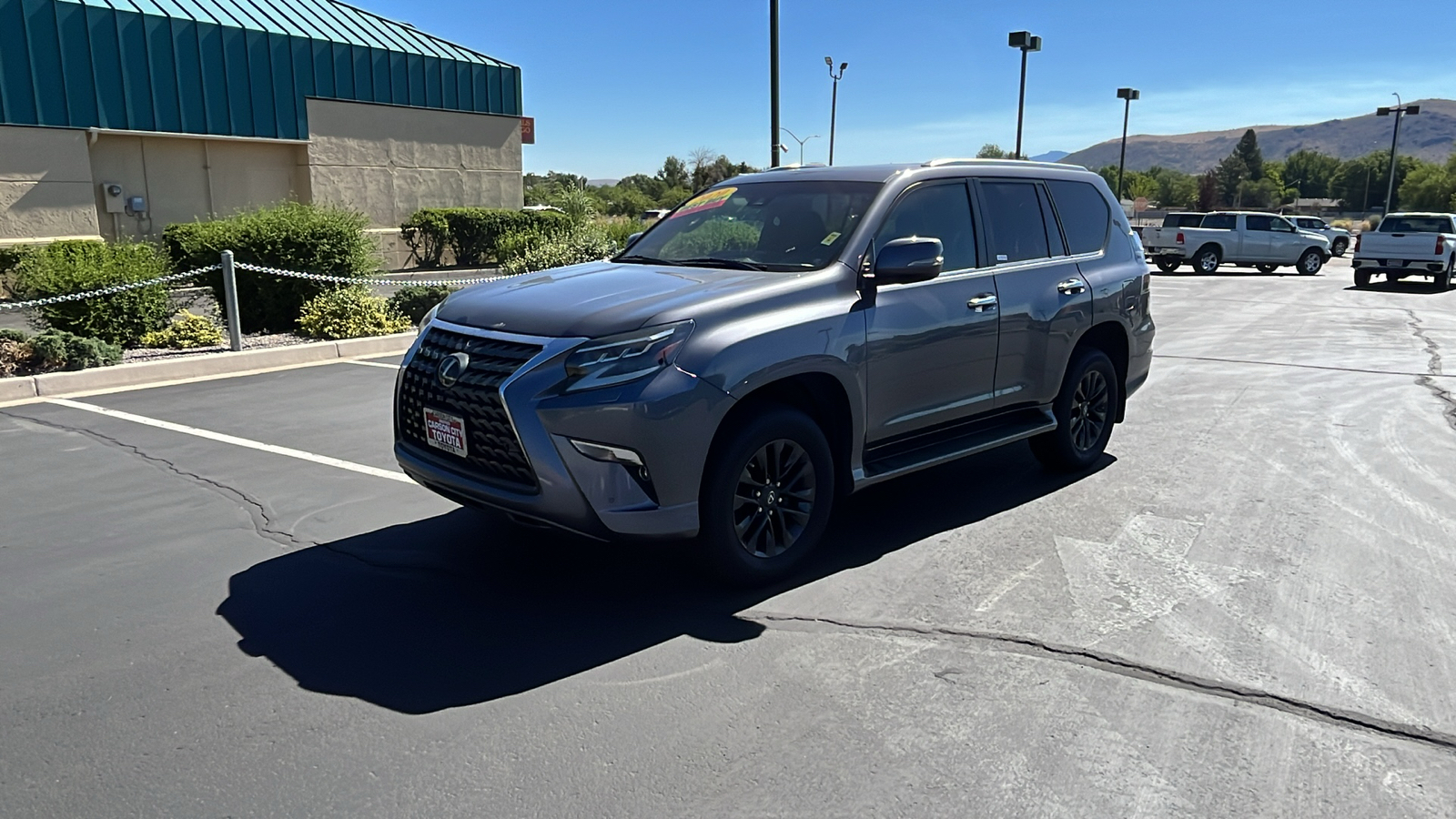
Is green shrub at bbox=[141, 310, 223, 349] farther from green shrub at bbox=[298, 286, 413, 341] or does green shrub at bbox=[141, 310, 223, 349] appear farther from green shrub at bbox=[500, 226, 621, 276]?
green shrub at bbox=[500, 226, 621, 276]

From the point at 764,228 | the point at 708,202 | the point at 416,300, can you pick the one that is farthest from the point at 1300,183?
the point at 764,228

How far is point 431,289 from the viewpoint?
527 inches

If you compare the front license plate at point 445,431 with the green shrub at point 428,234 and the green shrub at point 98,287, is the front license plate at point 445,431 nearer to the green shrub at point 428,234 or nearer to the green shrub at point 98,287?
the green shrub at point 98,287

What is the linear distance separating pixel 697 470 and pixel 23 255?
10563mm

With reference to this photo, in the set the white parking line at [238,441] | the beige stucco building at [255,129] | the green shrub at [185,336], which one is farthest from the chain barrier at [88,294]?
the beige stucco building at [255,129]

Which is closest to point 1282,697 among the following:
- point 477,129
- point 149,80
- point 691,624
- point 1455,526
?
point 691,624

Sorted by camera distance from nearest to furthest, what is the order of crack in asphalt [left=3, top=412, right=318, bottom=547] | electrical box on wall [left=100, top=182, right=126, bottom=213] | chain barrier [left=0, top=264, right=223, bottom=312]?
1. crack in asphalt [left=3, top=412, right=318, bottom=547]
2. chain barrier [left=0, top=264, right=223, bottom=312]
3. electrical box on wall [left=100, top=182, right=126, bottom=213]

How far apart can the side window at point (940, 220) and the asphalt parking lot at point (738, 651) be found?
1.49 metres

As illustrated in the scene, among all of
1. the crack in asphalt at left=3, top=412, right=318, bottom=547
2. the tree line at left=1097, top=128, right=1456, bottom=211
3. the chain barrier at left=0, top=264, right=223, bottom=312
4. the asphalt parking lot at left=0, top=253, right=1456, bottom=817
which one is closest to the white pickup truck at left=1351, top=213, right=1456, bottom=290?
the asphalt parking lot at left=0, top=253, right=1456, bottom=817

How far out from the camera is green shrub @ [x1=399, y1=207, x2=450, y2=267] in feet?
84.0

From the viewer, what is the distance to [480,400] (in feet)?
14.3

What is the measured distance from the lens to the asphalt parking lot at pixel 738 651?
316 cm

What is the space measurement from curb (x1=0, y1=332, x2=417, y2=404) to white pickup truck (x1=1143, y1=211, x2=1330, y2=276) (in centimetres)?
2355

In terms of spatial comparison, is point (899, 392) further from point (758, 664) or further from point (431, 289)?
point (431, 289)
